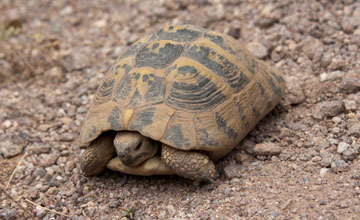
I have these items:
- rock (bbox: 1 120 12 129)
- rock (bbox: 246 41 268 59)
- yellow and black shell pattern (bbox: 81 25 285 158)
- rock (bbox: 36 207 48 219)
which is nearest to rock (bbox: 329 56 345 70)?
rock (bbox: 246 41 268 59)

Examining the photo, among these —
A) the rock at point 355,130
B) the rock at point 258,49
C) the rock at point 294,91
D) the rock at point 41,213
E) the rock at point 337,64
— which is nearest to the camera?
the rock at point 41,213

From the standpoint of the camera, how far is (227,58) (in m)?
3.30

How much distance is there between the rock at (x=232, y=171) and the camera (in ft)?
10.6

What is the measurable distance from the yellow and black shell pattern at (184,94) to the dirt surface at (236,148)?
344mm

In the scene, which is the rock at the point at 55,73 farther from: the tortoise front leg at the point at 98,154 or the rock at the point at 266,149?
the rock at the point at 266,149

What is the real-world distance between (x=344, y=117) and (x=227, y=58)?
1.04m

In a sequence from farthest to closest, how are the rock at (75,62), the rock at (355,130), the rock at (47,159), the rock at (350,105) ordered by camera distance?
the rock at (75,62)
the rock at (47,159)
the rock at (350,105)
the rock at (355,130)

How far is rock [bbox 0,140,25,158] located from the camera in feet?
12.1

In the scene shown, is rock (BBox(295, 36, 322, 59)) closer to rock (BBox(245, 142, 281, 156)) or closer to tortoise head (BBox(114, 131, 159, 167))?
rock (BBox(245, 142, 281, 156))

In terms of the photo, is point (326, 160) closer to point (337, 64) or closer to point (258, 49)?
point (337, 64)

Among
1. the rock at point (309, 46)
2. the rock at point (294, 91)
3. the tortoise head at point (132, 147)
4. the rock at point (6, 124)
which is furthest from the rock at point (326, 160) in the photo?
the rock at point (6, 124)

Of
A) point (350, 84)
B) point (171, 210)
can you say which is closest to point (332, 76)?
point (350, 84)

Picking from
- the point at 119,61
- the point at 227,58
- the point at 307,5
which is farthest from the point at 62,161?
the point at 307,5

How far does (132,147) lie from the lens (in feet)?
9.85
